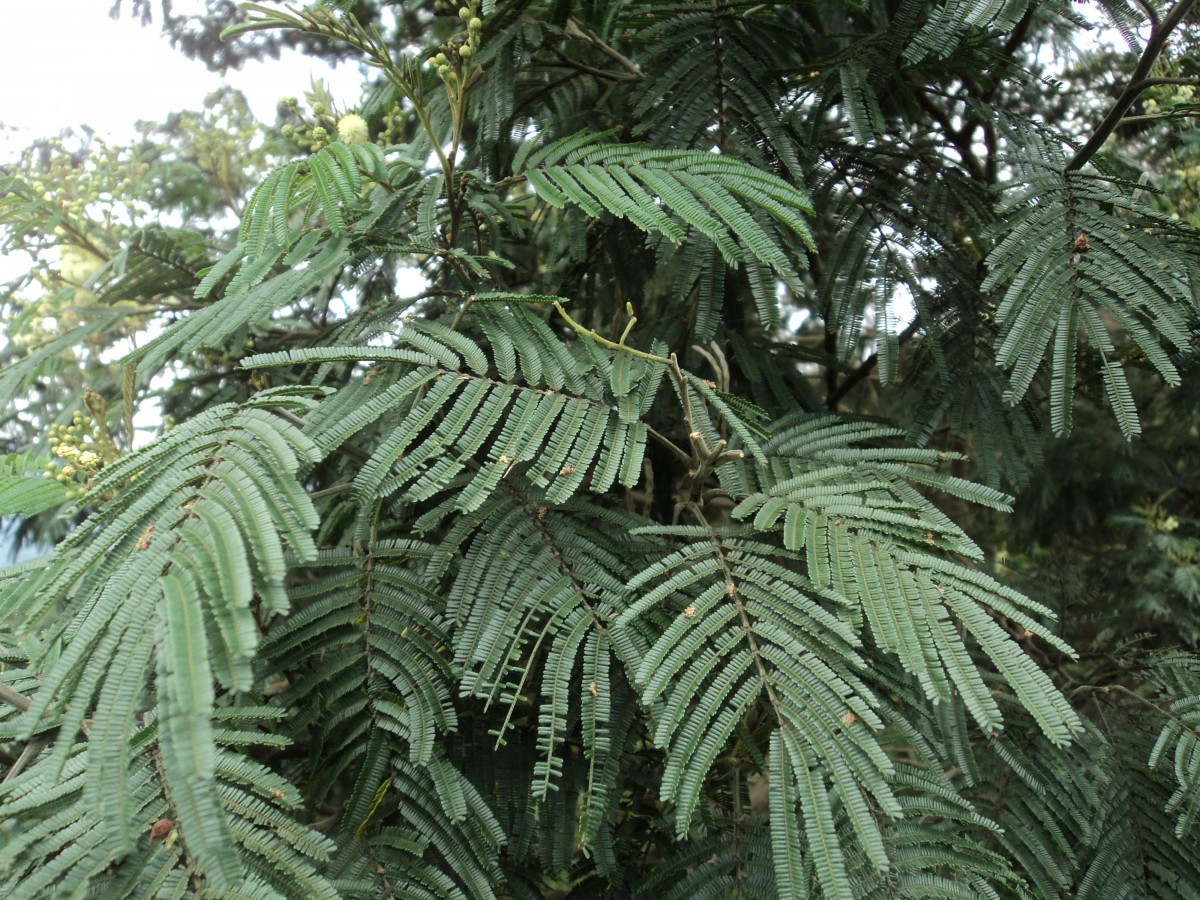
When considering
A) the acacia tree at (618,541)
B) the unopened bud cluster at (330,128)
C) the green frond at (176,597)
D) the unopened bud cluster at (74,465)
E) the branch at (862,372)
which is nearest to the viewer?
the green frond at (176,597)

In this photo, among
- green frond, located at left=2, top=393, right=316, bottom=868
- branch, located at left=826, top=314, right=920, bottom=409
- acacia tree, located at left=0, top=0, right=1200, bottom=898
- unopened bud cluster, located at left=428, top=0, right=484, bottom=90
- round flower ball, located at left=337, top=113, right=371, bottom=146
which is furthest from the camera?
branch, located at left=826, top=314, right=920, bottom=409

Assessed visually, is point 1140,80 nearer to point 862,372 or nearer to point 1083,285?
point 1083,285

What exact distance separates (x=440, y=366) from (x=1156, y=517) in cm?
297

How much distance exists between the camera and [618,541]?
137 cm

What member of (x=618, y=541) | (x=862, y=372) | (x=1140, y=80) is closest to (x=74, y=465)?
(x=618, y=541)

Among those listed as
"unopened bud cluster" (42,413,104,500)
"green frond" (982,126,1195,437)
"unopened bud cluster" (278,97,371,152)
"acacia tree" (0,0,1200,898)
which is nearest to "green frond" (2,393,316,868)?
"acacia tree" (0,0,1200,898)

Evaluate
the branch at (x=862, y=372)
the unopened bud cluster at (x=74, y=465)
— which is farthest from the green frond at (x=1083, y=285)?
the unopened bud cluster at (x=74, y=465)

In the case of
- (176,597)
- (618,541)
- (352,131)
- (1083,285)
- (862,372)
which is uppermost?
(352,131)

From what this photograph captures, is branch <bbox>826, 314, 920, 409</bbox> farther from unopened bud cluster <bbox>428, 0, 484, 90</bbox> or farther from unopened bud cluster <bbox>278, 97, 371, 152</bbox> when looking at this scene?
unopened bud cluster <bbox>278, 97, 371, 152</bbox>

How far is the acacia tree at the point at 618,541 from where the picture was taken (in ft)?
3.23

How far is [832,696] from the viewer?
103 cm

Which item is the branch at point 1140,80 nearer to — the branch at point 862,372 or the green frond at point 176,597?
the branch at point 862,372

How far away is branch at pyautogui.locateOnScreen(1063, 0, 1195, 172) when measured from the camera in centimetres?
139

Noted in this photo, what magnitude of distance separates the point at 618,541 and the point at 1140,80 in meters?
1.19
